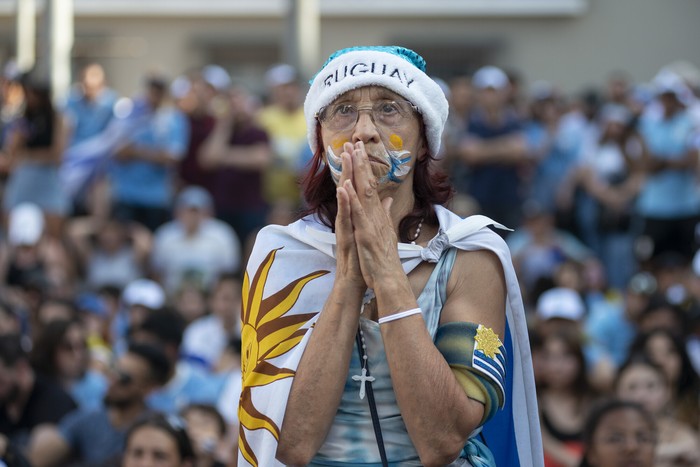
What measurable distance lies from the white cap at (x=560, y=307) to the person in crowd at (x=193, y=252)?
3.34m

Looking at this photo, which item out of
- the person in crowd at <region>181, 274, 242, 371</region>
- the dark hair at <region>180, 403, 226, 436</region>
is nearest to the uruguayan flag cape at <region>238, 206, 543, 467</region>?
the dark hair at <region>180, 403, 226, 436</region>

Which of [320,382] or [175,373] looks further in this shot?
[175,373]

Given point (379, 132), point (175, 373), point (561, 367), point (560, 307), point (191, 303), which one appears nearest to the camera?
point (379, 132)

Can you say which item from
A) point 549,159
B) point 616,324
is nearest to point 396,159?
point 616,324

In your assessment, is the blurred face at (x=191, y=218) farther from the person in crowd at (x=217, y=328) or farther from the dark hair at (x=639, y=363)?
the dark hair at (x=639, y=363)

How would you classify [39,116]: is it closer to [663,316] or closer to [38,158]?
[38,158]

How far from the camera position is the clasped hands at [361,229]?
3.32 metres

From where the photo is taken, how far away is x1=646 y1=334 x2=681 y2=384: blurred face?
849 cm

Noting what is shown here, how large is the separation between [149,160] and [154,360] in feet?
17.9

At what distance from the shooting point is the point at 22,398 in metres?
8.00

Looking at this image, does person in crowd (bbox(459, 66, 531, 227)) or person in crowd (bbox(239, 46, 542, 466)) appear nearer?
person in crowd (bbox(239, 46, 542, 466))

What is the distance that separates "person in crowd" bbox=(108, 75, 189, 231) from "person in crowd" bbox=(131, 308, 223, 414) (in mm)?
4034

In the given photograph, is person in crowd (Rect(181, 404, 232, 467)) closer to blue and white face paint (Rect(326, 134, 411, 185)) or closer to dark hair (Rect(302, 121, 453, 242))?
dark hair (Rect(302, 121, 453, 242))

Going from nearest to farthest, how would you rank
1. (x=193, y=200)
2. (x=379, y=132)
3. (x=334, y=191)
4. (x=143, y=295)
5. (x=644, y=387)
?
(x=379, y=132), (x=334, y=191), (x=644, y=387), (x=143, y=295), (x=193, y=200)
